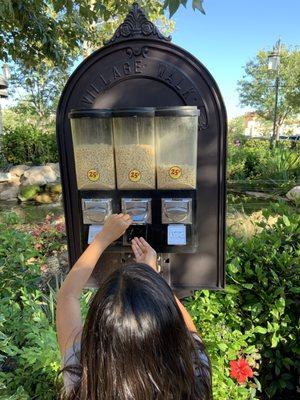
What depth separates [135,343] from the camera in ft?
3.27

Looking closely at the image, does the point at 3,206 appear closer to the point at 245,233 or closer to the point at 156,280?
the point at 245,233

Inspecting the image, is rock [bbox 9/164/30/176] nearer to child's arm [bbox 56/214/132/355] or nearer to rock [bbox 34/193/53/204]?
rock [bbox 34/193/53/204]

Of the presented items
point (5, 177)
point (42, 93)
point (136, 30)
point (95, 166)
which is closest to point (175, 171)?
point (95, 166)

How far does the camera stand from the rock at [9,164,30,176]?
1095 cm

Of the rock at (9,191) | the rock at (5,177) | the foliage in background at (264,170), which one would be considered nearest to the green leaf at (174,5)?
the foliage in background at (264,170)

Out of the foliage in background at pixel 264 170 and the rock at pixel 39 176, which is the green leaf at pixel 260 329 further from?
the rock at pixel 39 176

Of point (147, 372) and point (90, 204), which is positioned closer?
point (147, 372)

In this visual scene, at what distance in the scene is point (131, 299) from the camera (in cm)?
101

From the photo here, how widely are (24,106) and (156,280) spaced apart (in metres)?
27.2

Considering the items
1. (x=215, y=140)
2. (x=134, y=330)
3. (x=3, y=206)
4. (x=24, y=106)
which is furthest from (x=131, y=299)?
(x=24, y=106)

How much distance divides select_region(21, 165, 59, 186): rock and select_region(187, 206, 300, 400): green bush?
8716mm

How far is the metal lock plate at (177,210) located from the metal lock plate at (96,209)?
0.25 metres

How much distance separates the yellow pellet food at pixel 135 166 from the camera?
63.6 inches

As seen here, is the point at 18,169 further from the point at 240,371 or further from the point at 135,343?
the point at 135,343
